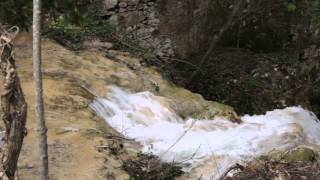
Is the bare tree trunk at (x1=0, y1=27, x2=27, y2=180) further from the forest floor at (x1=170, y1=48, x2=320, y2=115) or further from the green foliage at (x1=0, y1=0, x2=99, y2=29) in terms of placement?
the forest floor at (x1=170, y1=48, x2=320, y2=115)

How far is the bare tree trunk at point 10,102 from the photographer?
121 inches

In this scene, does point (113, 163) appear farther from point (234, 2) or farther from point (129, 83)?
point (234, 2)

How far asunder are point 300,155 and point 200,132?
1.78 metres

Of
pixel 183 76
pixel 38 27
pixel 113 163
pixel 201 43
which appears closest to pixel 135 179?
pixel 113 163

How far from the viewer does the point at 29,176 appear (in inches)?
182

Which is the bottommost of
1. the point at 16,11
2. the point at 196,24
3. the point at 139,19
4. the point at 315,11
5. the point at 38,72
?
the point at 196,24

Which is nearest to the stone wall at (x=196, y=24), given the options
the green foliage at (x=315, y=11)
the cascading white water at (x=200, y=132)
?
the green foliage at (x=315, y=11)

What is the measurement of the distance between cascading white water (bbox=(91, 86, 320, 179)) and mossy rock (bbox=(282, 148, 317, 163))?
22.5 inches

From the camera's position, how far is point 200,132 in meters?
6.70

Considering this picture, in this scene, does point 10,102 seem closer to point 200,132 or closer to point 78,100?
point 78,100

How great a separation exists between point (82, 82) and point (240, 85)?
3.37 meters

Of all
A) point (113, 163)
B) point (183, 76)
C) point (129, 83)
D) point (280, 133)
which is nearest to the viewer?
point (113, 163)

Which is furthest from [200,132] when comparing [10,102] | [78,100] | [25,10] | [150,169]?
[10,102]

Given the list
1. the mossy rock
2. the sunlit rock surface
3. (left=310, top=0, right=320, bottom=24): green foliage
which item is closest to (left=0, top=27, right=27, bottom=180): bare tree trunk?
the sunlit rock surface
